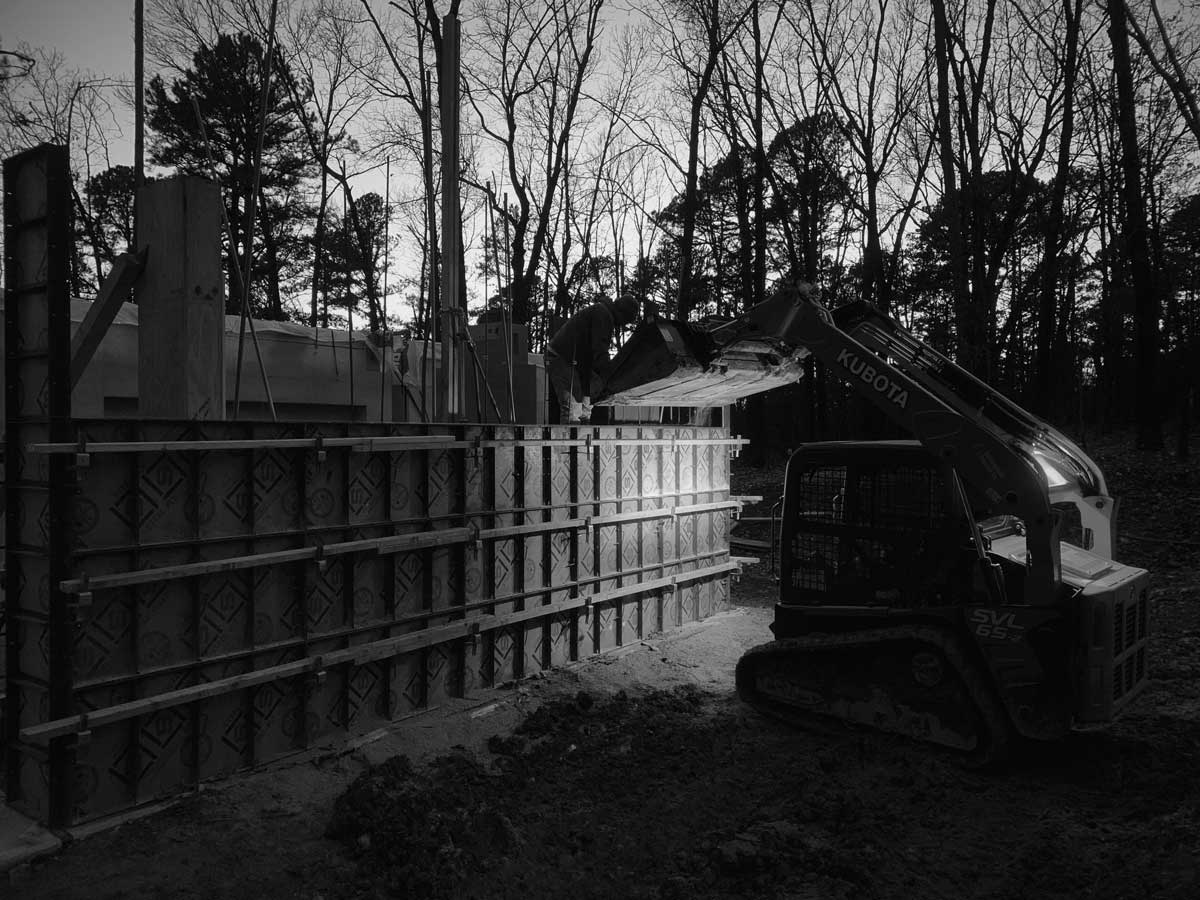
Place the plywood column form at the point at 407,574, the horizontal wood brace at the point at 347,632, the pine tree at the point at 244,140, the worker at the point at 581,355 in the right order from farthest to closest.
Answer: the pine tree at the point at 244,140
the worker at the point at 581,355
the plywood column form at the point at 407,574
the horizontal wood brace at the point at 347,632

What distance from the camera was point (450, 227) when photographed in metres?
8.66

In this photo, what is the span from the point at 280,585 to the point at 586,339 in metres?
4.11

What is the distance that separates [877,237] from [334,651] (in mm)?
21593

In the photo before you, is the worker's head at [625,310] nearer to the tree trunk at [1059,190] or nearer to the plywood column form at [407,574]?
the plywood column form at [407,574]

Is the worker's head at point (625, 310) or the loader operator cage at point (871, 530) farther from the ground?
the worker's head at point (625, 310)

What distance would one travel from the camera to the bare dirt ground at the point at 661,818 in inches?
174

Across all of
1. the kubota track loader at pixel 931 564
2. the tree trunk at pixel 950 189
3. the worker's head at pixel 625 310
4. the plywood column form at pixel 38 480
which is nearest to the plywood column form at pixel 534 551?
the kubota track loader at pixel 931 564

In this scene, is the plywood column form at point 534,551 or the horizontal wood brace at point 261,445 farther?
the plywood column form at point 534,551

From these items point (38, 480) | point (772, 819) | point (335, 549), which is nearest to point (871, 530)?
point (772, 819)

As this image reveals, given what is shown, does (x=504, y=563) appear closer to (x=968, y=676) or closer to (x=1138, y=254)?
(x=968, y=676)

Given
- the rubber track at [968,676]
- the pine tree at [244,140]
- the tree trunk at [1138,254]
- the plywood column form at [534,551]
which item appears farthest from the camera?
the pine tree at [244,140]

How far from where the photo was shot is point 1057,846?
4.82m

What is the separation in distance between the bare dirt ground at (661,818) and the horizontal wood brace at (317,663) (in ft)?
2.07

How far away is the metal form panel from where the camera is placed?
4.93m
